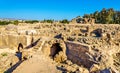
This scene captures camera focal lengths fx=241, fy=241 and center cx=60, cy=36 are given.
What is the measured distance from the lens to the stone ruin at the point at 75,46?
2203 centimetres

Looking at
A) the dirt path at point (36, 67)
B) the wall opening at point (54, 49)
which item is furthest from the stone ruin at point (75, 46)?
the dirt path at point (36, 67)

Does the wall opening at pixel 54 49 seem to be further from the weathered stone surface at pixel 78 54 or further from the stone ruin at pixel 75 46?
the weathered stone surface at pixel 78 54

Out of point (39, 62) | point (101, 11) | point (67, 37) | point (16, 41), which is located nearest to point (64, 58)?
point (67, 37)

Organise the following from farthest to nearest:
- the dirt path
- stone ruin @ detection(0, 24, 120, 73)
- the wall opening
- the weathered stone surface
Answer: the wall opening
the weathered stone surface
stone ruin @ detection(0, 24, 120, 73)
the dirt path

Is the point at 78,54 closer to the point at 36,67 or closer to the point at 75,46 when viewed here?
the point at 75,46

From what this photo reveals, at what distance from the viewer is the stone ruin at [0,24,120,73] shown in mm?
22031

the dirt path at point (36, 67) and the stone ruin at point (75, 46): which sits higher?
the stone ruin at point (75, 46)

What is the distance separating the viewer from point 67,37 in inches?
1159

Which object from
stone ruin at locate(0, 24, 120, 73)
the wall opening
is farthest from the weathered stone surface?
the wall opening

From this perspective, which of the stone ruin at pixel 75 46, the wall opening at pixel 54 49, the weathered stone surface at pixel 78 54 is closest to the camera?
the stone ruin at pixel 75 46

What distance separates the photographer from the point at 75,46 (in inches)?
1005

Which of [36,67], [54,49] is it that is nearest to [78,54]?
[54,49]

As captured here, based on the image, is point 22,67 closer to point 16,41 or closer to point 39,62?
point 39,62

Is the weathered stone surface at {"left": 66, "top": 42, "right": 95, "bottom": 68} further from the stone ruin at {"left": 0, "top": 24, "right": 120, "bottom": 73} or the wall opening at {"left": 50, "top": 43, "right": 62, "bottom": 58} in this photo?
the wall opening at {"left": 50, "top": 43, "right": 62, "bottom": 58}
